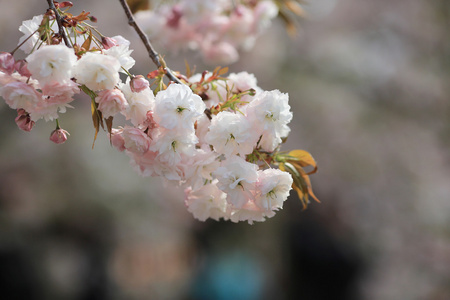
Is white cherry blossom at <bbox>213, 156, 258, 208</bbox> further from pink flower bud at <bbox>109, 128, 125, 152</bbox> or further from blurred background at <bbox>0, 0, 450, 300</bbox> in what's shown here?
blurred background at <bbox>0, 0, 450, 300</bbox>

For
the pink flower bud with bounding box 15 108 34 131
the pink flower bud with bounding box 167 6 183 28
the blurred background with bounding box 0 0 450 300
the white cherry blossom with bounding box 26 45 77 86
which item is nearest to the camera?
the white cherry blossom with bounding box 26 45 77 86

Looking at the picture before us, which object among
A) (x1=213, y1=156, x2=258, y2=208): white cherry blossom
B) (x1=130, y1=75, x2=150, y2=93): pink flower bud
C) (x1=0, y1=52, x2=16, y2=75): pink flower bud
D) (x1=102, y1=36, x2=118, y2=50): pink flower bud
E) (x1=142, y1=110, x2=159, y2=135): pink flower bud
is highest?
(x1=102, y1=36, x2=118, y2=50): pink flower bud

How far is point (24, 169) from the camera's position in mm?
4031

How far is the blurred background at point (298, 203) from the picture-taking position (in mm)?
3811

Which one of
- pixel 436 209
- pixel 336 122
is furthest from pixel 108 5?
pixel 436 209

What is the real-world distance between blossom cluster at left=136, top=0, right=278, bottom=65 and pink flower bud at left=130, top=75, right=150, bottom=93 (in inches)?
39.1

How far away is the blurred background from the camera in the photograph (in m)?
3.81

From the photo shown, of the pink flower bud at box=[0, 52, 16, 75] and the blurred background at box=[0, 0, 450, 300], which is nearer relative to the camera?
the pink flower bud at box=[0, 52, 16, 75]

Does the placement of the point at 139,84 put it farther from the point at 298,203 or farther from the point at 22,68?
the point at 298,203

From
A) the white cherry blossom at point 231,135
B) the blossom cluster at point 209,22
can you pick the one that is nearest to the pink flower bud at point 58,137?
the white cherry blossom at point 231,135

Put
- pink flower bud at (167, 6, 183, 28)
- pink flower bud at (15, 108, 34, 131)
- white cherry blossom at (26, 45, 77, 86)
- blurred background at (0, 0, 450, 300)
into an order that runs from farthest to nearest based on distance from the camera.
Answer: blurred background at (0, 0, 450, 300) → pink flower bud at (167, 6, 183, 28) → pink flower bud at (15, 108, 34, 131) → white cherry blossom at (26, 45, 77, 86)

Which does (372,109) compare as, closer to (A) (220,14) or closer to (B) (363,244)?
(B) (363,244)

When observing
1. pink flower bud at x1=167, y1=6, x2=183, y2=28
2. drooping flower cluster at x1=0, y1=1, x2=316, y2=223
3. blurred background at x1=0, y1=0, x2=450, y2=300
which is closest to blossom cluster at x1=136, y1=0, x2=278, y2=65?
pink flower bud at x1=167, y1=6, x2=183, y2=28

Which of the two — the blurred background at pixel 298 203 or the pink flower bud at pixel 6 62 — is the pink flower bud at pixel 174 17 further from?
the blurred background at pixel 298 203
